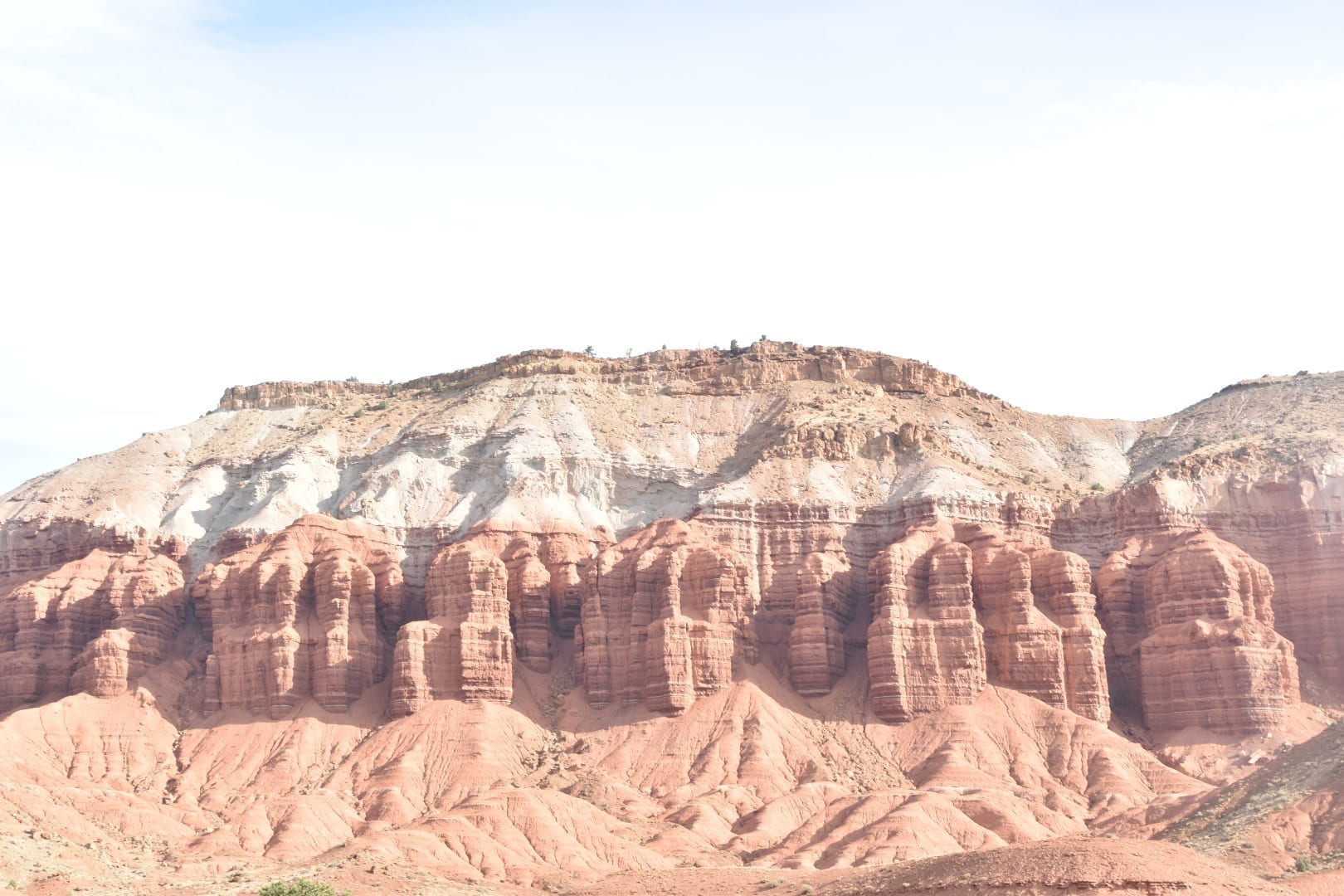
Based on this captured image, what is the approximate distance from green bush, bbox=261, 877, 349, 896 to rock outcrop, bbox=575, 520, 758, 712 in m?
38.7

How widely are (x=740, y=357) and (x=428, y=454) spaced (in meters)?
25.9

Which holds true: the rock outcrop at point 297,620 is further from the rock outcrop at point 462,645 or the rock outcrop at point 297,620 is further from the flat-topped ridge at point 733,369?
the flat-topped ridge at point 733,369

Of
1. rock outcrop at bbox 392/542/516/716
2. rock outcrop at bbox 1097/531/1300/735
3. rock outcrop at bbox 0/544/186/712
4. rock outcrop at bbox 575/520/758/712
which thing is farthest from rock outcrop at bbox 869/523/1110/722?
rock outcrop at bbox 0/544/186/712

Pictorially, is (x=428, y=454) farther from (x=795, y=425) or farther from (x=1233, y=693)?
(x=1233, y=693)

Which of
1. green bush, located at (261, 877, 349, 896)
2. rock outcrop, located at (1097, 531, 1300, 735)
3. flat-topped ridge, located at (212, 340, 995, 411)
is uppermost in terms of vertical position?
flat-topped ridge, located at (212, 340, 995, 411)

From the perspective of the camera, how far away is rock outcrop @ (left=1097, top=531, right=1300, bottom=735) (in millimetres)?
118750

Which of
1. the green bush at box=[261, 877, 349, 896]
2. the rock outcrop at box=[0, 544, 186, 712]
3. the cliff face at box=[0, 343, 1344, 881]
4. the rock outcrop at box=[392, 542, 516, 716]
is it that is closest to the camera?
the green bush at box=[261, 877, 349, 896]

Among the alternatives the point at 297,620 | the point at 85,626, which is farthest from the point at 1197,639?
the point at 85,626

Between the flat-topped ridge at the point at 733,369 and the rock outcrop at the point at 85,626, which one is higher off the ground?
the flat-topped ridge at the point at 733,369

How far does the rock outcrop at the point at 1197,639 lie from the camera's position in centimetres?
11875

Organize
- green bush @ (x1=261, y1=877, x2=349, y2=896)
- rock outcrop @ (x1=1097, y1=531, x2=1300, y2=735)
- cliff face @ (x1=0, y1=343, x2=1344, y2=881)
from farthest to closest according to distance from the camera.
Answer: cliff face @ (x1=0, y1=343, x2=1344, y2=881) < rock outcrop @ (x1=1097, y1=531, x2=1300, y2=735) < green bush @ (x1=261, y1=877, x2=349, y2=896)

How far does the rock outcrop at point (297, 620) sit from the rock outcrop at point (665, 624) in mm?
13223

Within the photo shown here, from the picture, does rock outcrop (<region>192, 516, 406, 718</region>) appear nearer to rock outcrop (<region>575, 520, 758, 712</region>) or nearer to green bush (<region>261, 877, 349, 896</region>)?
rock outcrop (<region>575, 520, 758, 712</region>)

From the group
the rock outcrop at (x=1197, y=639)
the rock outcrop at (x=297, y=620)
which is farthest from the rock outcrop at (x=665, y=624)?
the rock outcrop at (x=1197, y=639)
